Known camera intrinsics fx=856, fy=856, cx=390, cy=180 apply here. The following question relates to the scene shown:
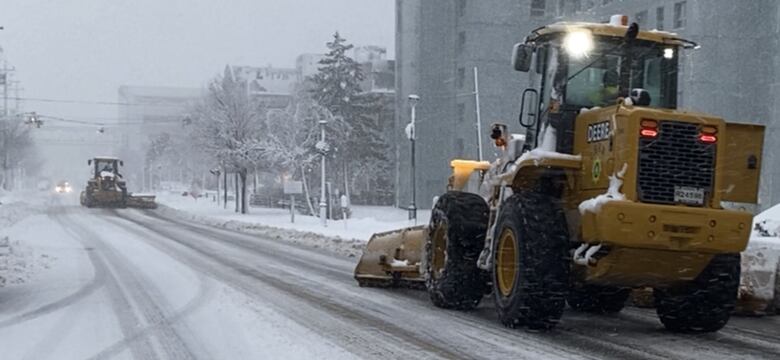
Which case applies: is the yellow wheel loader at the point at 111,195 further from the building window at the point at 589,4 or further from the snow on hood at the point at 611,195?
the snow on hood at the point at 611,195

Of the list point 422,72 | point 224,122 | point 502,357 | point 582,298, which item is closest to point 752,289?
point 582,298

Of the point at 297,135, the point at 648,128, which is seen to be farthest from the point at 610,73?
the point at 297,135

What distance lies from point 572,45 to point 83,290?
25.0 ft

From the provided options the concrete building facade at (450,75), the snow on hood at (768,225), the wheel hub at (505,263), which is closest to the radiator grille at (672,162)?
the wheel hub at (505,263)

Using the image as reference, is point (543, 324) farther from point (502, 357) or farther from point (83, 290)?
point (83, 290)

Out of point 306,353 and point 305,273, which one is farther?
point 305,273

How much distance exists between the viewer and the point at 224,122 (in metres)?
42.3

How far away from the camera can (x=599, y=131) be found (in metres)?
8.11

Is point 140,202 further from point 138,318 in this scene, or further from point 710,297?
point 710,297

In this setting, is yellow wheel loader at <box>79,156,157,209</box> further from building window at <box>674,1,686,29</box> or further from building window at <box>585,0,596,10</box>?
building window at <box>674,1,686,29</box>

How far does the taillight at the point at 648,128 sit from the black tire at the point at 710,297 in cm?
148

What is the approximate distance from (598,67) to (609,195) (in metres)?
1.72

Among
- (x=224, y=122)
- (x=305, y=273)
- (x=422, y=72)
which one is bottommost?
(x=305, y=273)

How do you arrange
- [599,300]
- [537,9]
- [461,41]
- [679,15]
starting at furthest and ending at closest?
[461,41] → [537,9] → [679,15] → [599,300]
